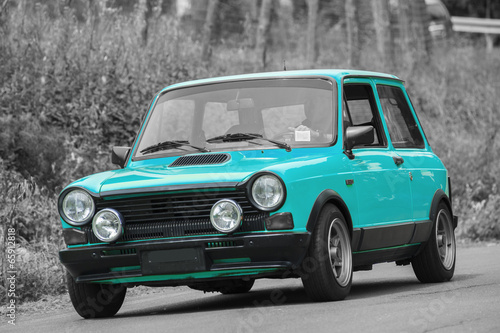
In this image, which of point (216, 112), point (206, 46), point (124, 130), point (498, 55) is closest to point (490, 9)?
point (498, 55)

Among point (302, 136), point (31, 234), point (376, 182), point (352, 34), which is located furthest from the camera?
point (352, 34)

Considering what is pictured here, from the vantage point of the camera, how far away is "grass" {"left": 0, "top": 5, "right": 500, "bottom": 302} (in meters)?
11.6

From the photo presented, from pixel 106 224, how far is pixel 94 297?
2.40ft

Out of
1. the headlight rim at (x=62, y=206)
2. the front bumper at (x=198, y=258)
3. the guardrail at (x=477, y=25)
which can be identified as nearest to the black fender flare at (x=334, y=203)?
the front bumper at (x=198, y=258)

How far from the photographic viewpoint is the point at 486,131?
19.3 meters

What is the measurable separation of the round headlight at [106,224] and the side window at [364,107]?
2500 mm

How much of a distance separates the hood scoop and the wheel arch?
803 mm

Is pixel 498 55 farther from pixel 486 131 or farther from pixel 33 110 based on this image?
pixel 33 110

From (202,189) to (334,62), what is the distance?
15.6 m

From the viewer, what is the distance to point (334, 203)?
304 inches

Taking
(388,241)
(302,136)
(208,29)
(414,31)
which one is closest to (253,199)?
(302,136)

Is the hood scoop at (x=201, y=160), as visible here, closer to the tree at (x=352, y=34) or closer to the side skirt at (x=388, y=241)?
the side skirt at (x=388, y=241)

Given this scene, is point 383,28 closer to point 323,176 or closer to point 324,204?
point 323,176

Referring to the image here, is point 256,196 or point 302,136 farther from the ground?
point 302,136
